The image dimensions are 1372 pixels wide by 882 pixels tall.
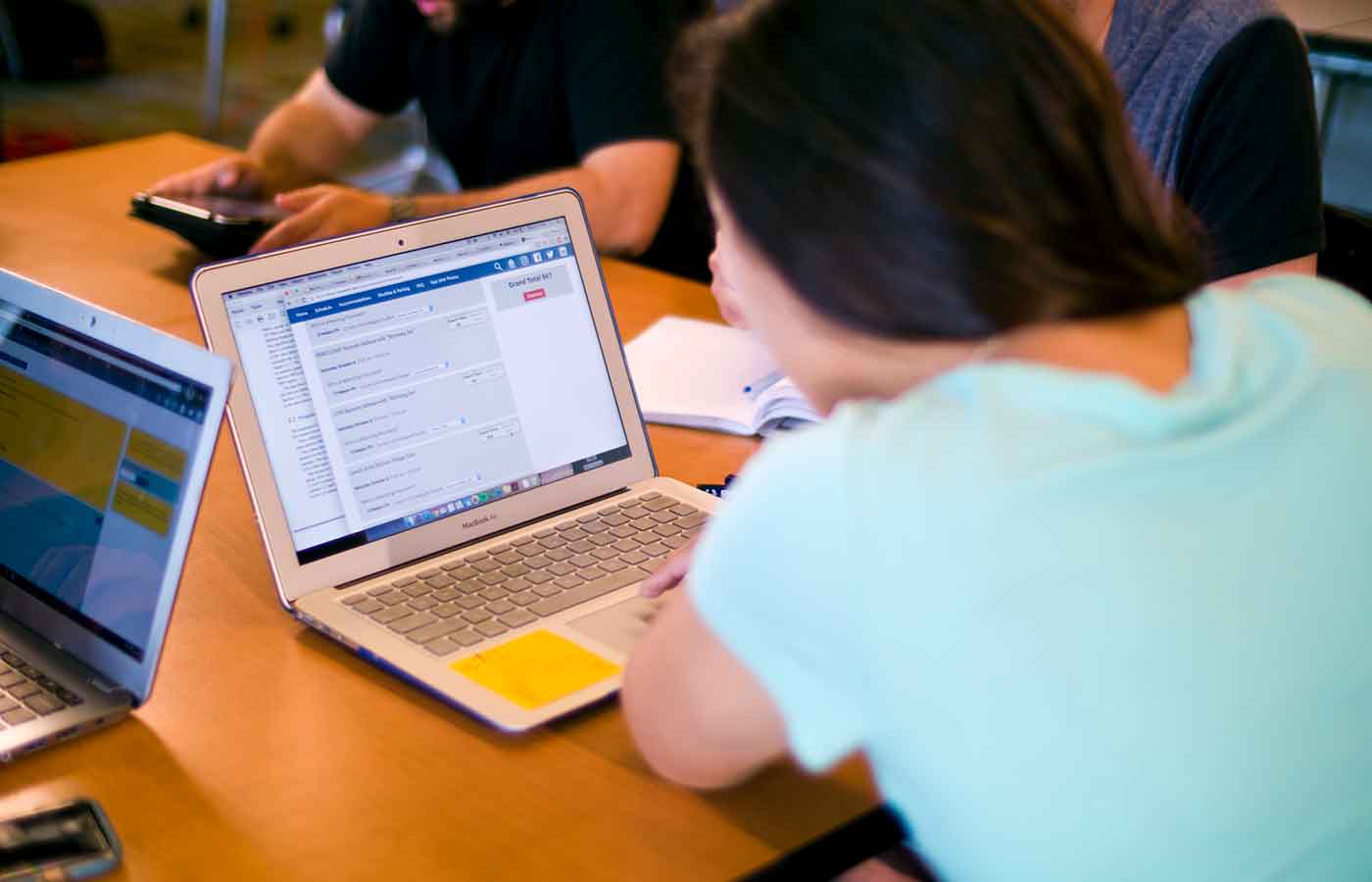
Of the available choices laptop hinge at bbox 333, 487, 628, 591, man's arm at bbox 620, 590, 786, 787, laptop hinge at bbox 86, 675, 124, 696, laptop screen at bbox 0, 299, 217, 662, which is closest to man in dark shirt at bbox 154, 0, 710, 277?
laptop hinge at bbox 333, 487, 628, 591

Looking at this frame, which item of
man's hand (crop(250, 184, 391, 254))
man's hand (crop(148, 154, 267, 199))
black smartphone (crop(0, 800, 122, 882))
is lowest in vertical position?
black smartphone (crop(0, 800, 122, 882))

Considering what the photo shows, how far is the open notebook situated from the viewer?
4.28ft

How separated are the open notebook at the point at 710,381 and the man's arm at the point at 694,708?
0.49 meters

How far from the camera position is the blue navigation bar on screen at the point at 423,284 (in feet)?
3.32

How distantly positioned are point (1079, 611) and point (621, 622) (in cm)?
43

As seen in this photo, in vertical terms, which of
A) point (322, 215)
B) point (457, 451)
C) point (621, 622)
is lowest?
point (621, 622)

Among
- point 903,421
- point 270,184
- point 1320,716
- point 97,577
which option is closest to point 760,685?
point 903,421

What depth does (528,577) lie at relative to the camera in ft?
3.34

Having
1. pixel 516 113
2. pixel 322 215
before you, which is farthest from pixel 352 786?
pixel 516 113

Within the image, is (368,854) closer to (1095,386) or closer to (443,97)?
(1095,386)

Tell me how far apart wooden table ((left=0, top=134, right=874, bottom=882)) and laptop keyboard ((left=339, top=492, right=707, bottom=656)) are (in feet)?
0.15

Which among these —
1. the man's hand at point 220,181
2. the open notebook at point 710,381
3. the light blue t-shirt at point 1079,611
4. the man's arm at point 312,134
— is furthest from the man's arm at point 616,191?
the light blue t-shirt at point 1079,611

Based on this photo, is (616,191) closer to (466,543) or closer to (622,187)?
(622,187)

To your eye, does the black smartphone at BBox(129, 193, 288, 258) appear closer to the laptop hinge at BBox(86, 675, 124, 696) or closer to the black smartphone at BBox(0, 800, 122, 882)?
the laptop hinge at BBox(86, 675, 124, 696)
